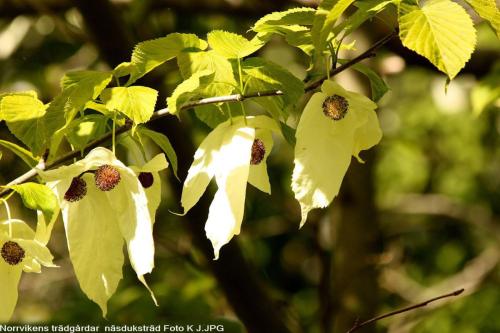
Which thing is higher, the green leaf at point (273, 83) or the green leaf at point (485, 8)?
the green leaf at point (485, 8)

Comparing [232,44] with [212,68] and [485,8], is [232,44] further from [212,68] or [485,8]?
[485,8]

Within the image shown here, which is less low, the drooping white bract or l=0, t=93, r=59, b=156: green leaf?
l=0, t=93, r=59, b=156: green leaf

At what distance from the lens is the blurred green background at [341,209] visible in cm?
198

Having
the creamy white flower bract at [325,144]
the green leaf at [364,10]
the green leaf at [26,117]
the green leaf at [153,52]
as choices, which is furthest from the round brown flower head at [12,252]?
the green leaf at [364,10]

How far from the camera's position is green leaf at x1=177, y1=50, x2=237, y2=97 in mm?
881

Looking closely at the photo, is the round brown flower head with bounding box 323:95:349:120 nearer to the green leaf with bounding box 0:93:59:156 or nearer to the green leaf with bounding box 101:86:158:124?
the green leaf with bounding box 101:86:158:124

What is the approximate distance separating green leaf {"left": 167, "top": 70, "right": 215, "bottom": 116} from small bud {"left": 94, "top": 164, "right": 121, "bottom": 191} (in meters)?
0.09

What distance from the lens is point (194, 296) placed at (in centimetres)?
204

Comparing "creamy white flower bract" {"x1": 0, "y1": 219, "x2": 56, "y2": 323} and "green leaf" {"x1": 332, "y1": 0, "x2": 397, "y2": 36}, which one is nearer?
"green leaf" {"x1": 332, "y1": 0, "x2": 397, "y2": 36}

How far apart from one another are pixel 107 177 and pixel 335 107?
256mm

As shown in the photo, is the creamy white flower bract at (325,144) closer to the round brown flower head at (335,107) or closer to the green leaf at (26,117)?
the round brown flower head at (335,107)

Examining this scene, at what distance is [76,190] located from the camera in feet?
2.93

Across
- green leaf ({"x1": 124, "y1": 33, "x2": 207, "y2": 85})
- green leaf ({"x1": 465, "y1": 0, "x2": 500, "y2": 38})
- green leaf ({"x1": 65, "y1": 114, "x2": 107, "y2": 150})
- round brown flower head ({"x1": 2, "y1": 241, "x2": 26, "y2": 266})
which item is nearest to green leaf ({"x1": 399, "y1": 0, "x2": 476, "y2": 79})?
green leaf ({"x1": 465, "y1": 0, "x2": 500, "y2": 38})

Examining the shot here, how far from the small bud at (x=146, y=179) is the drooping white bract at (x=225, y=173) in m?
0.07
